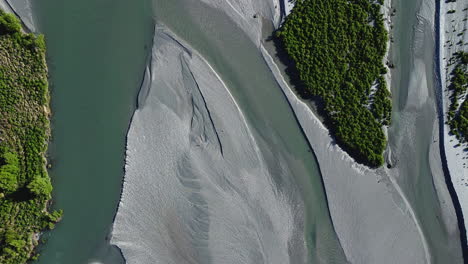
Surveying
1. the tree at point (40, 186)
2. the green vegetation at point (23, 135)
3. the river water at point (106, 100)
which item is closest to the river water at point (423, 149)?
the river water at point (106, 100)

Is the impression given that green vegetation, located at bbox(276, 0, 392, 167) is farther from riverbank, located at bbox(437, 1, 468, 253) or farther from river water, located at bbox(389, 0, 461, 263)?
riverbank, located at bbox(437, 1, 468, 253)

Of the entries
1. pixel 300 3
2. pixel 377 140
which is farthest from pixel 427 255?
pixel 300 3

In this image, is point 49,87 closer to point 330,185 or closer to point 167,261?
point 167,261

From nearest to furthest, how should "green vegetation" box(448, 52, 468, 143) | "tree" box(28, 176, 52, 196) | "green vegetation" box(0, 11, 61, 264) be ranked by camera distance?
"tree" box(28, 176, 52, 196)
"green vegetation" box(0, 11, 61, 264)
"green vegetation" box(448, 52, 468, 143)

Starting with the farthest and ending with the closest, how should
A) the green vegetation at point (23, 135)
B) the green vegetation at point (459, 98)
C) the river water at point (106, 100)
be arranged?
1. the green vegetation at point (459, 98)
2. the river water at point (106, 100)
3. the green vegetation at point (23, 135)

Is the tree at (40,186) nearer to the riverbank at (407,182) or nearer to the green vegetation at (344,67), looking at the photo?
the riverbank at (407,182)

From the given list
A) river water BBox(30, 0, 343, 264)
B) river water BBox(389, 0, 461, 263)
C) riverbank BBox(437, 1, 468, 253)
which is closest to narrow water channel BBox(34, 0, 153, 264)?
river water BBox(30, 0, 343, 264)
